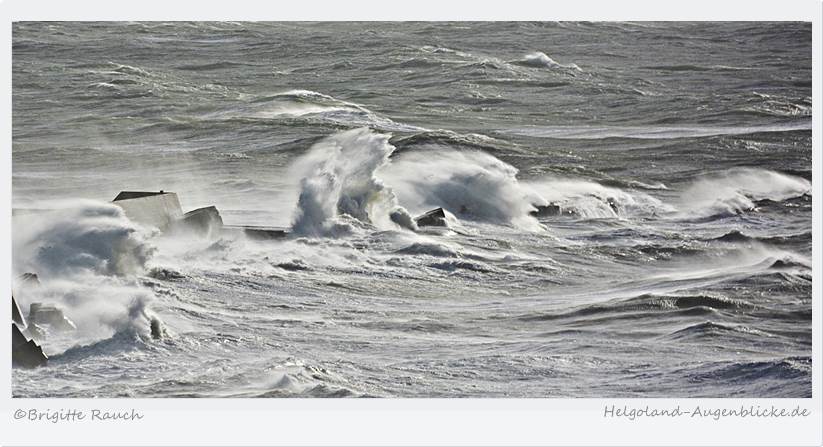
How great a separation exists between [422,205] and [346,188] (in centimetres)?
73

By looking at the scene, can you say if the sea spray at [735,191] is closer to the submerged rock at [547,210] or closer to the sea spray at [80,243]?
the submerged rock at [547,210]

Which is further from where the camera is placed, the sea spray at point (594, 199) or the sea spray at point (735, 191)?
the sea spray at point (594, 199)

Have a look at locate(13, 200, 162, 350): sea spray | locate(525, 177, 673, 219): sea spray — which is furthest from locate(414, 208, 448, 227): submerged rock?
locate(13, 200, 162, 350): sea spray

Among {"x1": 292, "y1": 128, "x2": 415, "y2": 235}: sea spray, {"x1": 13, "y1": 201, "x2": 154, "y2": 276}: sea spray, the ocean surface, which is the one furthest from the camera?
{"x1": 292, "y1": 128, "x2": 415, "y2": 235}: sea spray

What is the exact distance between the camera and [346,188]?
14445mm

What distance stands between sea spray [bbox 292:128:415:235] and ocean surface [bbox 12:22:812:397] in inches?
1.1

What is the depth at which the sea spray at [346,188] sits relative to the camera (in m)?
14.3

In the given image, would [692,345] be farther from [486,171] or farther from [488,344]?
[486,171]

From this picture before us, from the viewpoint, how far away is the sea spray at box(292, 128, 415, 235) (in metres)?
14.3

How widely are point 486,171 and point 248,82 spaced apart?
242 centimetres

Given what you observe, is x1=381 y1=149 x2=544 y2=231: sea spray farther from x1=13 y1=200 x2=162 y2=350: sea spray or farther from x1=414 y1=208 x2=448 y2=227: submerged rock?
x1=13 y1=200 x2=162 y2=350: sea spray

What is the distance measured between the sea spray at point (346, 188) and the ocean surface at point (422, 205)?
0.09 feet

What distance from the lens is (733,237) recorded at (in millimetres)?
13820

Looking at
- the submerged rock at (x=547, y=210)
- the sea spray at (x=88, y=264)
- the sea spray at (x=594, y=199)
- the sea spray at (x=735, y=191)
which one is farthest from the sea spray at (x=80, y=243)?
the sea spray at (x=735, y=191)
